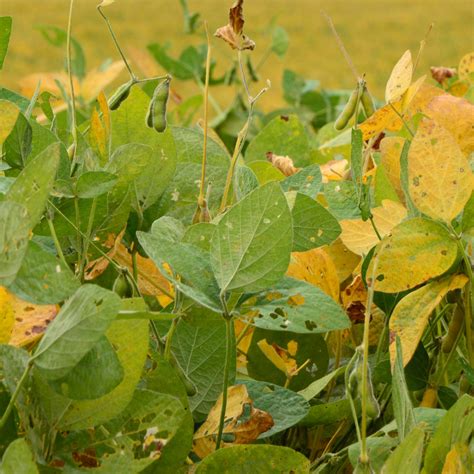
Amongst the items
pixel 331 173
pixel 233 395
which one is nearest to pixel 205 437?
pixel 233 395

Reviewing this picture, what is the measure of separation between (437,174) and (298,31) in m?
5.03

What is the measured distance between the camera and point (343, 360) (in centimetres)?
50

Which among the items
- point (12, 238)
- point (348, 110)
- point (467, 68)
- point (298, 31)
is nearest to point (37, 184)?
point (12, 238)

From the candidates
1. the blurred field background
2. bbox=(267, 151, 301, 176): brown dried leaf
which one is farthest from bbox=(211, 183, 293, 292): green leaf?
the blurred field background

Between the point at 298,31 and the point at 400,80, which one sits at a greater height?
the point at 400,80

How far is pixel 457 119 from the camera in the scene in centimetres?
49

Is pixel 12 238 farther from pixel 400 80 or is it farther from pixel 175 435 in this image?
pixel 400 80

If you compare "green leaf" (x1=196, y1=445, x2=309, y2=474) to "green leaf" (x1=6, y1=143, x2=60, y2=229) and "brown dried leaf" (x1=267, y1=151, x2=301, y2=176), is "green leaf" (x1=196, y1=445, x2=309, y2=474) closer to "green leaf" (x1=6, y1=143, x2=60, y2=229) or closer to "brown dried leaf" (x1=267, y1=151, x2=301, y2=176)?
"green leaf" (x1=6, y1=143, x2=60, y2=229)

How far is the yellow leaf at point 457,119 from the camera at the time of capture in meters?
0.49

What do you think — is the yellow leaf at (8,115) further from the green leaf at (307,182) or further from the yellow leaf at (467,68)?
the yellow leaf at (467,68)

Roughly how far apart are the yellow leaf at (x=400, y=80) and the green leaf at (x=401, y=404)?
177 millimetres

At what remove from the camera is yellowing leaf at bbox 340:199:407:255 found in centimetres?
45

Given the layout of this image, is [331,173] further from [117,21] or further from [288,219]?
Result: [117,21]

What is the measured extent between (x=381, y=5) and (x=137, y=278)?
5999mm
